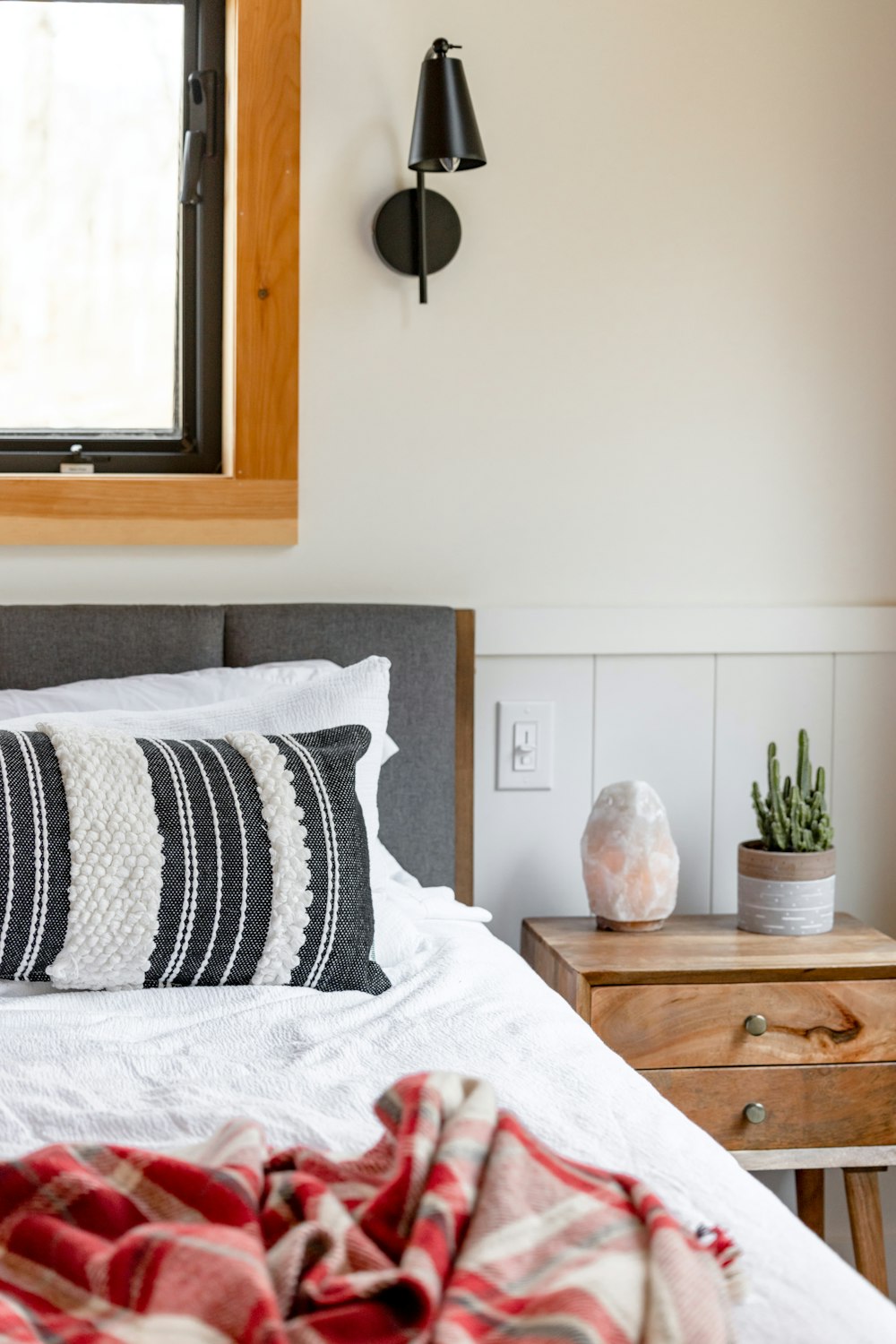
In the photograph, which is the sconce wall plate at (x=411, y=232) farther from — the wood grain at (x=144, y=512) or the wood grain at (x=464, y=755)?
the wood grain at (x=464, y=755)

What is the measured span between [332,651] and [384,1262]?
52.4 inches

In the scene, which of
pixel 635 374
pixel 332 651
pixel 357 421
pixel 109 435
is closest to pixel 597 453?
pixel 635 374

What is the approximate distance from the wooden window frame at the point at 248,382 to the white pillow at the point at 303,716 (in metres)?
0.40

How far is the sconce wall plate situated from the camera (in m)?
2.10

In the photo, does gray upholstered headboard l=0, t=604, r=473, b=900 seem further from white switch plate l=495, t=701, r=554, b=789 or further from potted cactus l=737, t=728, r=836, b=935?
potted cactus l=737, t=728, r=836, b=935

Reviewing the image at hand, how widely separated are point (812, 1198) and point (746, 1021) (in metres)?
0.47

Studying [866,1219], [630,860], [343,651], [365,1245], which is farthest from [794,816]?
[365,1245]

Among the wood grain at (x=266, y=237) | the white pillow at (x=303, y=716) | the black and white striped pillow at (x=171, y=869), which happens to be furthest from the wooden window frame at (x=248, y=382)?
the black and white striped pillow at (x=171, y=869)

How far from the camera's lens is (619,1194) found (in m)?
0.87

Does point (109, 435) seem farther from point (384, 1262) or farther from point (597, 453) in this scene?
point (384, 1262)

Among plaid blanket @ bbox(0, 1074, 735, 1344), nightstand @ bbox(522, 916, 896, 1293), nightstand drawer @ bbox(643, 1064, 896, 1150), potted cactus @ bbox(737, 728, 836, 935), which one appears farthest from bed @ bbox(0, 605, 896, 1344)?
potted cactus @ bbox(737, 728, 836, 935)

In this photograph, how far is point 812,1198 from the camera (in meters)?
2.11

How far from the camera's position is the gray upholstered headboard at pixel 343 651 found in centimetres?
198

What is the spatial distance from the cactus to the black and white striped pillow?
79 centimetres
